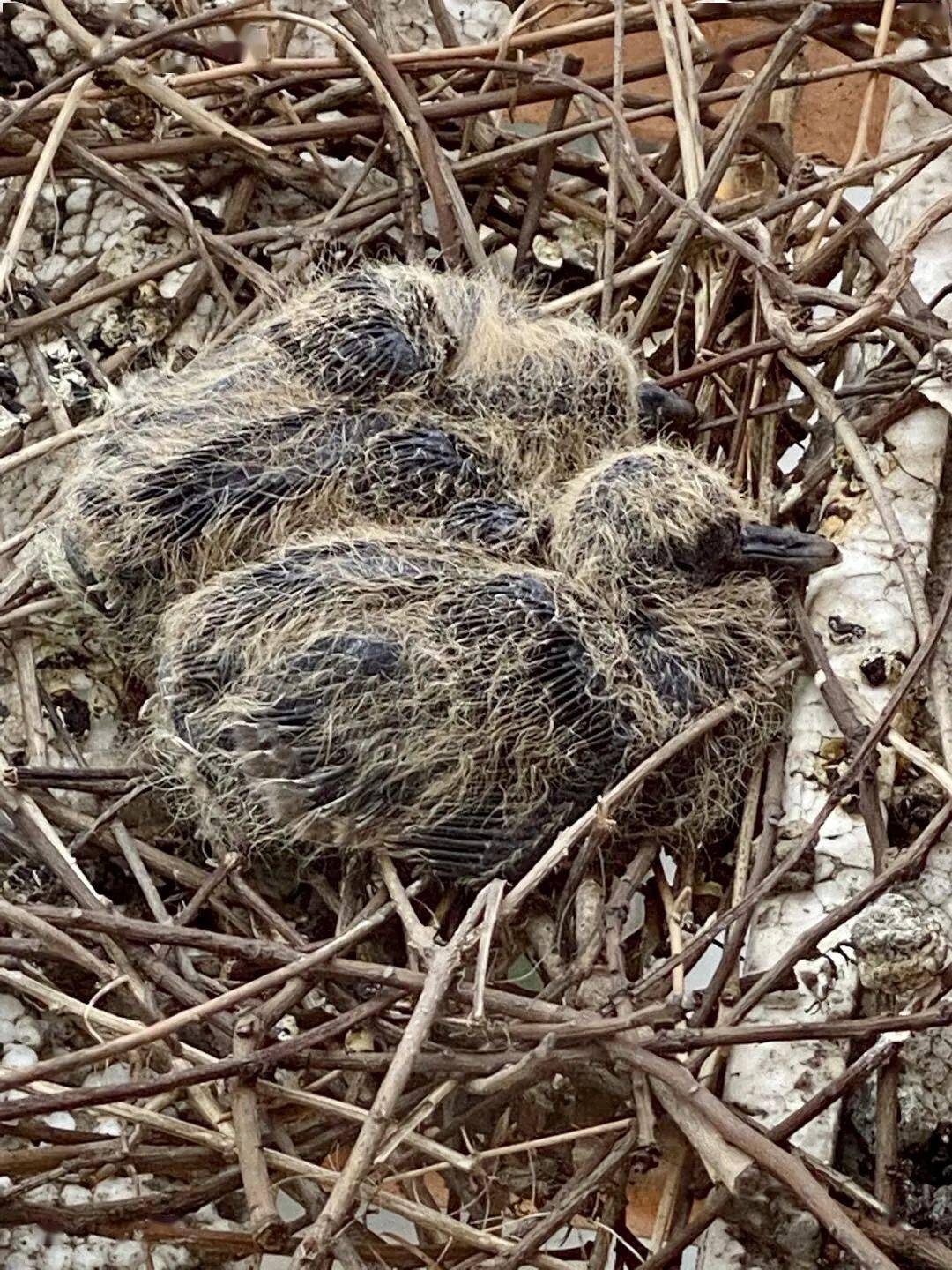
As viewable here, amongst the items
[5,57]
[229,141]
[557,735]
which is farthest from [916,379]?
[5,57]

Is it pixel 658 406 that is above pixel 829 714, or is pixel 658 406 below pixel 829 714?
above

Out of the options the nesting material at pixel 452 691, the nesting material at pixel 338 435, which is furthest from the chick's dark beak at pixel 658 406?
the nesting material at pixel 452 691

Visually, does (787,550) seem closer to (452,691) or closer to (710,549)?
(710,549)

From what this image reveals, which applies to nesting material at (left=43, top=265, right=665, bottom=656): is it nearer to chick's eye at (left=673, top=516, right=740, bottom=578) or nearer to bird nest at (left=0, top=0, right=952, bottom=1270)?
bird nest at (left=0, top=0, right=952, bottom=1270)

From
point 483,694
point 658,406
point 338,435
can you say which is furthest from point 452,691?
point 658,406

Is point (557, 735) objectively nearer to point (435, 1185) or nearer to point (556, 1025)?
point (556, 1025)

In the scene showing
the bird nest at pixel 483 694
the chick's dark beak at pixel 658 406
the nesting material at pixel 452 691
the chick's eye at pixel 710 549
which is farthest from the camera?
the chick's dark beak at pixel 658 406

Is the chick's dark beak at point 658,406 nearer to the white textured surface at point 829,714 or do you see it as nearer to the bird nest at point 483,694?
the bird nest at point 483,694
